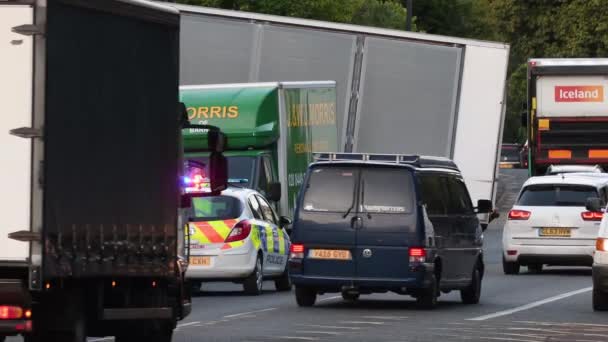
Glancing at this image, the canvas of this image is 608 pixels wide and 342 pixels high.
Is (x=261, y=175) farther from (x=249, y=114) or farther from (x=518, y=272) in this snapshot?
(x=518, y=272)

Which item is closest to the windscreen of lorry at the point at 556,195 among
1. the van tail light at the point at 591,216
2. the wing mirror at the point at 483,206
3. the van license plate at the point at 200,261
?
the van tail light at the point at 591,216

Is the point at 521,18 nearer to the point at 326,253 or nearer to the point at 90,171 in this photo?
the point at 326,253

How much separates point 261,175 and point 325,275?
7.35 meters

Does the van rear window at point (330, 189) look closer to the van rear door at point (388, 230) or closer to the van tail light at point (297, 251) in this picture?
the van rear door at point (388, 230)

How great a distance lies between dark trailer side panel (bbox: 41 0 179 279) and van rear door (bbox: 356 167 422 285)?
353 inches

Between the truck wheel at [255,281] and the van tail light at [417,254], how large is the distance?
149 inches

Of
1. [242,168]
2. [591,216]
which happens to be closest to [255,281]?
[242,168]

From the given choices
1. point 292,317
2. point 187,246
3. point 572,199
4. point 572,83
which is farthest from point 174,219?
point 572,83

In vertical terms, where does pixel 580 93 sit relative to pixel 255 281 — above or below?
above

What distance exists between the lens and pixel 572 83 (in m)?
46.7

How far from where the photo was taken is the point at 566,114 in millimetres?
46438

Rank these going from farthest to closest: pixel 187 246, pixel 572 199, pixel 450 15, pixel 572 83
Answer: pixel 450 15 → pixel 572 83 → pixel 572 199 → pixel 187 246

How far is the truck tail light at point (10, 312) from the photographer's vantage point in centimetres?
1266

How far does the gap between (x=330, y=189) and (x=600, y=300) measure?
11.3 feet
